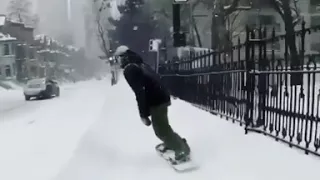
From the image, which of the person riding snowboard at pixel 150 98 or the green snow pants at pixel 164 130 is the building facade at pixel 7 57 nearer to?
the person riding snowboard at pixel 150 98

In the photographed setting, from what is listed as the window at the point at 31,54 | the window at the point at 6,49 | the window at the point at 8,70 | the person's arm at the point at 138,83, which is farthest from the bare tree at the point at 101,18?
the person's arm at the point at 138,83

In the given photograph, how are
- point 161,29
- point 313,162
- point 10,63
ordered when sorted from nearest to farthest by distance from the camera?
point 313,162 < point 161,29 < point 10,63

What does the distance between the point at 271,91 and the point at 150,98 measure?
1.67m

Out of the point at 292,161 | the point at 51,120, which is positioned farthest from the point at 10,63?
the point at 292,161

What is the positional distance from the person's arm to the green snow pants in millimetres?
145

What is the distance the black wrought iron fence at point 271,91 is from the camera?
4820mm

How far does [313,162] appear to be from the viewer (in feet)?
14.0

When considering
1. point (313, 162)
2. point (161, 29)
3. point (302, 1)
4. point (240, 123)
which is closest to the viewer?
point (313, 162)

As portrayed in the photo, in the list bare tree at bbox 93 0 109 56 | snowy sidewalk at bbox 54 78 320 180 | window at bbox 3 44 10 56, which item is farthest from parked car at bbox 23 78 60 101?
window at bbox 3 44 10 56

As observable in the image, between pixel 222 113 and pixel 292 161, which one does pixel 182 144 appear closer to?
pixel 292 161

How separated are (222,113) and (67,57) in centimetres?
8089

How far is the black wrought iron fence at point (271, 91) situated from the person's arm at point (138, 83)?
1.56m

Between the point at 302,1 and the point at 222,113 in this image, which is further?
the point at 302,1

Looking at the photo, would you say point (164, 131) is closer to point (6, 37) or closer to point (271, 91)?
point (271, 91)
